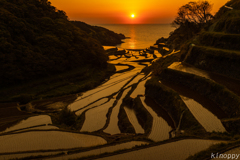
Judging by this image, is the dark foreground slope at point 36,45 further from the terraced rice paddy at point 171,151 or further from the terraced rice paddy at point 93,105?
the terraced rice paddy at point 171,151

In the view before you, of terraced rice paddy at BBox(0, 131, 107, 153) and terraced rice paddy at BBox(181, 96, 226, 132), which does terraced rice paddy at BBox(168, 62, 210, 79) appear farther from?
terraced rice paddy at BBox(0, 131, 107, 153)

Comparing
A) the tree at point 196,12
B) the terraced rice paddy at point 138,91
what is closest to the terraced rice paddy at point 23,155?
the terraced rice paddy at point 138,91

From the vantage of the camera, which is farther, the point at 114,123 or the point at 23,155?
the point at 114,123

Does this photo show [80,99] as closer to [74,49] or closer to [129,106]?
[129,106]

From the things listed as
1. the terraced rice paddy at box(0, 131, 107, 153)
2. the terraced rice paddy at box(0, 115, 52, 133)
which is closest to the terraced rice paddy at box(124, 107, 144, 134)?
the terraced rice paddy at box(0, 131, 107, 153)

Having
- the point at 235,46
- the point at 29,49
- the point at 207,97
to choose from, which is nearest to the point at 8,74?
the point at 29,49

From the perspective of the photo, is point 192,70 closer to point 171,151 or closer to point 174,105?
point 174,105

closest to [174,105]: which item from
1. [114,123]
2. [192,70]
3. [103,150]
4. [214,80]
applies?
[214,80]
